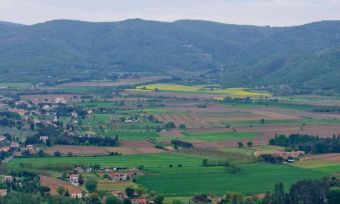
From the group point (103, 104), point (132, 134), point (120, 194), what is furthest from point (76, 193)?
point (103, 104)

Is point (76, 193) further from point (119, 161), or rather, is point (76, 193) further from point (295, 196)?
point (295, 196)

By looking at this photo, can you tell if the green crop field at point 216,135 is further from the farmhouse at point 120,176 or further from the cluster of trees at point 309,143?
the farmhouse at point 120,176

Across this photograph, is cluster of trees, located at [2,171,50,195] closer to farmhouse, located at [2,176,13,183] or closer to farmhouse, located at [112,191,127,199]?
farmhouse, located at [2,176,13,183]

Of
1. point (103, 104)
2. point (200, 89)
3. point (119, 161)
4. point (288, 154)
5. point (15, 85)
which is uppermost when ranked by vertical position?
point (200, 89)

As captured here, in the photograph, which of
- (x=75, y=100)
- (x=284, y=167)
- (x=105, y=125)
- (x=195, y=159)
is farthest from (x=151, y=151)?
(x=75, y=100)

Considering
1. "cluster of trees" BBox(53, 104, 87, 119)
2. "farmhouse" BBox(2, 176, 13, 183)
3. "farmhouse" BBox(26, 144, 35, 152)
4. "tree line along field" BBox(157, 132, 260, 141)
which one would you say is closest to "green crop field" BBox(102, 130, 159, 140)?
"tree line along field" BBox(157, 132, 260, 141)

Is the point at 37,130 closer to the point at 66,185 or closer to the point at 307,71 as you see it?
the point at 66,185

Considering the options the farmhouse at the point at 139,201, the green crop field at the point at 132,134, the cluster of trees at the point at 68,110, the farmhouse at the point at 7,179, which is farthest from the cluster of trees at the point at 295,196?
the cluster of trees at the point at 68,110
